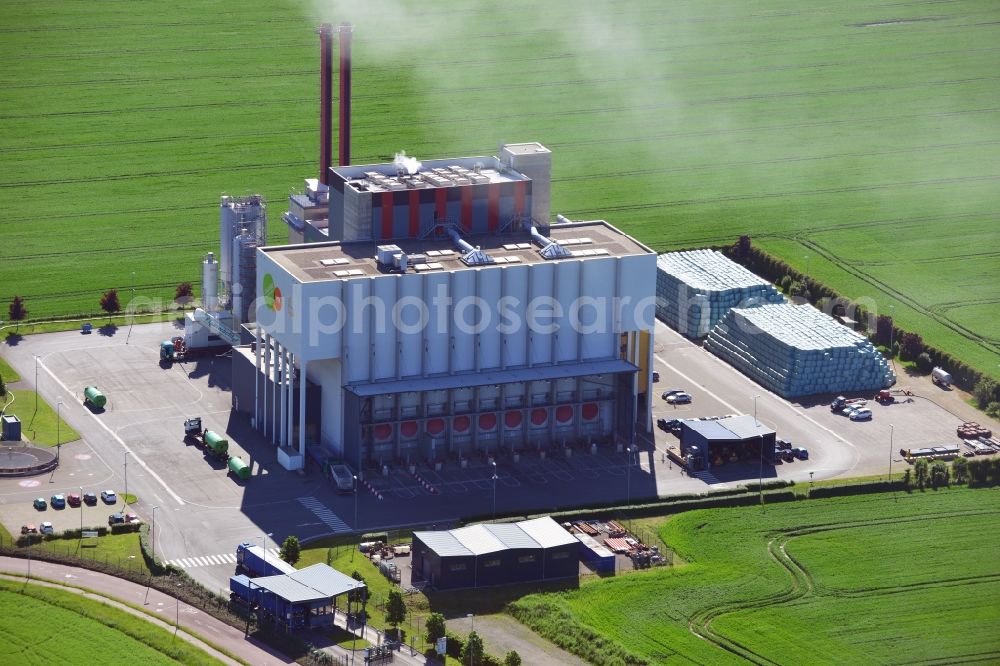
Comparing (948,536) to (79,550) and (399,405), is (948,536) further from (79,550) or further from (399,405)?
(79,550)

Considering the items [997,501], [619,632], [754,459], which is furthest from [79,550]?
[997,501]

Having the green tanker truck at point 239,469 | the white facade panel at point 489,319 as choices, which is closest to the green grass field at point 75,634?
the green tanker truck at point 239,469

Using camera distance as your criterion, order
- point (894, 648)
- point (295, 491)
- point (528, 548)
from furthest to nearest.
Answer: point (295, 491) → point (528, 548) → point (894, 648)

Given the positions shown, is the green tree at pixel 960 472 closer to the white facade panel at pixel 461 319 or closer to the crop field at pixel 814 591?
the crop field at pixel 814 591

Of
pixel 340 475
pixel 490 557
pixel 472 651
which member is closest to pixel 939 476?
pixel 490 557

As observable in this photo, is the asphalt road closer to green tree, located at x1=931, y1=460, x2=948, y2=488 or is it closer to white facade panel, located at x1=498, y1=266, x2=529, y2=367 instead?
green tree, located at x1=931, y1=460, x2=948, y2=488

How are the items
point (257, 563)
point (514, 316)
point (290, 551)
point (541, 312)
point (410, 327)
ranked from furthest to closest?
point (541, 312) → point (514, 316) → point (410, 327) → point (290, 551) → point (257, 563)

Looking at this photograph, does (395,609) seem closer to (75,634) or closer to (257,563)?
(257,563)
